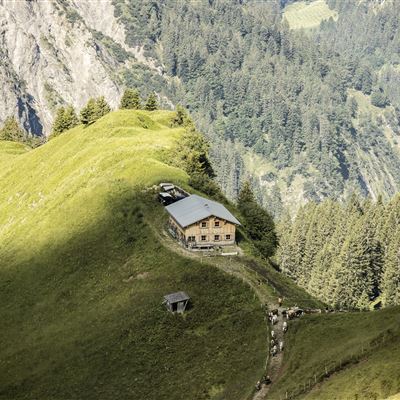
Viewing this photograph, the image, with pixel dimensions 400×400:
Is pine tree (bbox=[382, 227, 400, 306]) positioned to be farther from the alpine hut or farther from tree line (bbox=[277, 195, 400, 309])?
the alpine hut

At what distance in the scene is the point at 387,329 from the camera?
56594 mm

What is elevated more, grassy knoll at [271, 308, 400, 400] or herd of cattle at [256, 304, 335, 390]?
grassy knoll at [271, 308, 400, 400]

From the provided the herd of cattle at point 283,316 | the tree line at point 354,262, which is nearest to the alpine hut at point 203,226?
the herd of cattle at point 283,316

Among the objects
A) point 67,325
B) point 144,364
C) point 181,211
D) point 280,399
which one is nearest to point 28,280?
point 67,325

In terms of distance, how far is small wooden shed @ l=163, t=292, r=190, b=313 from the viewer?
72.8 metres

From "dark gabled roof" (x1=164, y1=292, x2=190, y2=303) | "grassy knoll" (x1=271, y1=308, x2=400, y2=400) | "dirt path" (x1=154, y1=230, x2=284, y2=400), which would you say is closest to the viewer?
"grassy knoll" (x1=271, y1=308, x2=400, y2=400)

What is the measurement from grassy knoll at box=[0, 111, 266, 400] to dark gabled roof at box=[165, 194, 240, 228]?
4.90 m

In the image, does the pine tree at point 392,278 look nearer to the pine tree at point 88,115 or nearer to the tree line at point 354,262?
the tree line at point 354,262

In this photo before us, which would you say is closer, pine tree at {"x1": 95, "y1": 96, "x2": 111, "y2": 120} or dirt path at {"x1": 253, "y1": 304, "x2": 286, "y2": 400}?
dirt path at {"x1": 253, "y1": 304, "x2": 286, "y2": 400}

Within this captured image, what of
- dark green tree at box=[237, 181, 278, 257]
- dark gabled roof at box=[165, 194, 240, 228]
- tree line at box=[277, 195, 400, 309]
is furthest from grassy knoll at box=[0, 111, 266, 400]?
tree line at box=[277, 195, 400, 309]

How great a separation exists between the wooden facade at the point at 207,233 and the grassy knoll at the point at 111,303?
3.98 m

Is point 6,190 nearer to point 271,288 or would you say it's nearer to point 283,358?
point 271,288

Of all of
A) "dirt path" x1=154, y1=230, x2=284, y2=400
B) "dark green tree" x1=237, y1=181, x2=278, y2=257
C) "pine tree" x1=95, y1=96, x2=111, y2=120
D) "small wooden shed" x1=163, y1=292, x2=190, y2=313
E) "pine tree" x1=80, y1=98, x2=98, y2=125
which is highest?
"small wooden shed" x1=163, y1=292, x2=190, y2=313

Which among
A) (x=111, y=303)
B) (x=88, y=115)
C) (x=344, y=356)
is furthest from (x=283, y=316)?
(x=88, y=115)
